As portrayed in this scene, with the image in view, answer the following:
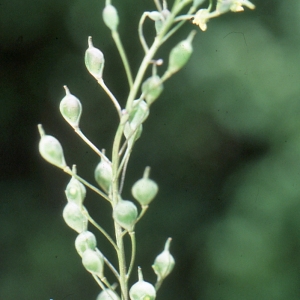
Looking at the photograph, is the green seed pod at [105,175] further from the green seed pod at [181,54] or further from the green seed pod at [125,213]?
the green seed pod at [181,54]

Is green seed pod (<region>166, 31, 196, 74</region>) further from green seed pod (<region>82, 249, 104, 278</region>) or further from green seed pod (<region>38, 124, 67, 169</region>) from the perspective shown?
green seed pod (<region>82, 249, 104, 278</region>)

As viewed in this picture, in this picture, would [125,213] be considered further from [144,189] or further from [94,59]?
[94,59]

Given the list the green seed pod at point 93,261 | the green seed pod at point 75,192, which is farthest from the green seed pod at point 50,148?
the green seed pod at point 93,261

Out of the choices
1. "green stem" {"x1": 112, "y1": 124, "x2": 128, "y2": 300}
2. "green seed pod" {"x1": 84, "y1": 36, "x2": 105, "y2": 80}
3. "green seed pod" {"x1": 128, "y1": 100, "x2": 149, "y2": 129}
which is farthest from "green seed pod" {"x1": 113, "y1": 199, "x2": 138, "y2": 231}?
"green seed pod" {"x1": 84, "y1": 36, "x2": 105, "y2": 80}

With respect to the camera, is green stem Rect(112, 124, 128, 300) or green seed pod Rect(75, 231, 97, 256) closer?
green stem Rect(112, 124, 128, 300)

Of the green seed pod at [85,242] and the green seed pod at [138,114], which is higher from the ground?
the green seed pod at [138,114]

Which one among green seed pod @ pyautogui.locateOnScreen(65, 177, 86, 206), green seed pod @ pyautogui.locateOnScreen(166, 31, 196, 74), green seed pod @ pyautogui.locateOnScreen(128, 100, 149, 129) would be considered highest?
green seed pod @ pyautogui.locateOnScreen(166, 31, 196, 74)

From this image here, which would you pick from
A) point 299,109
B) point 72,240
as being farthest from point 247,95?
point 72,240
